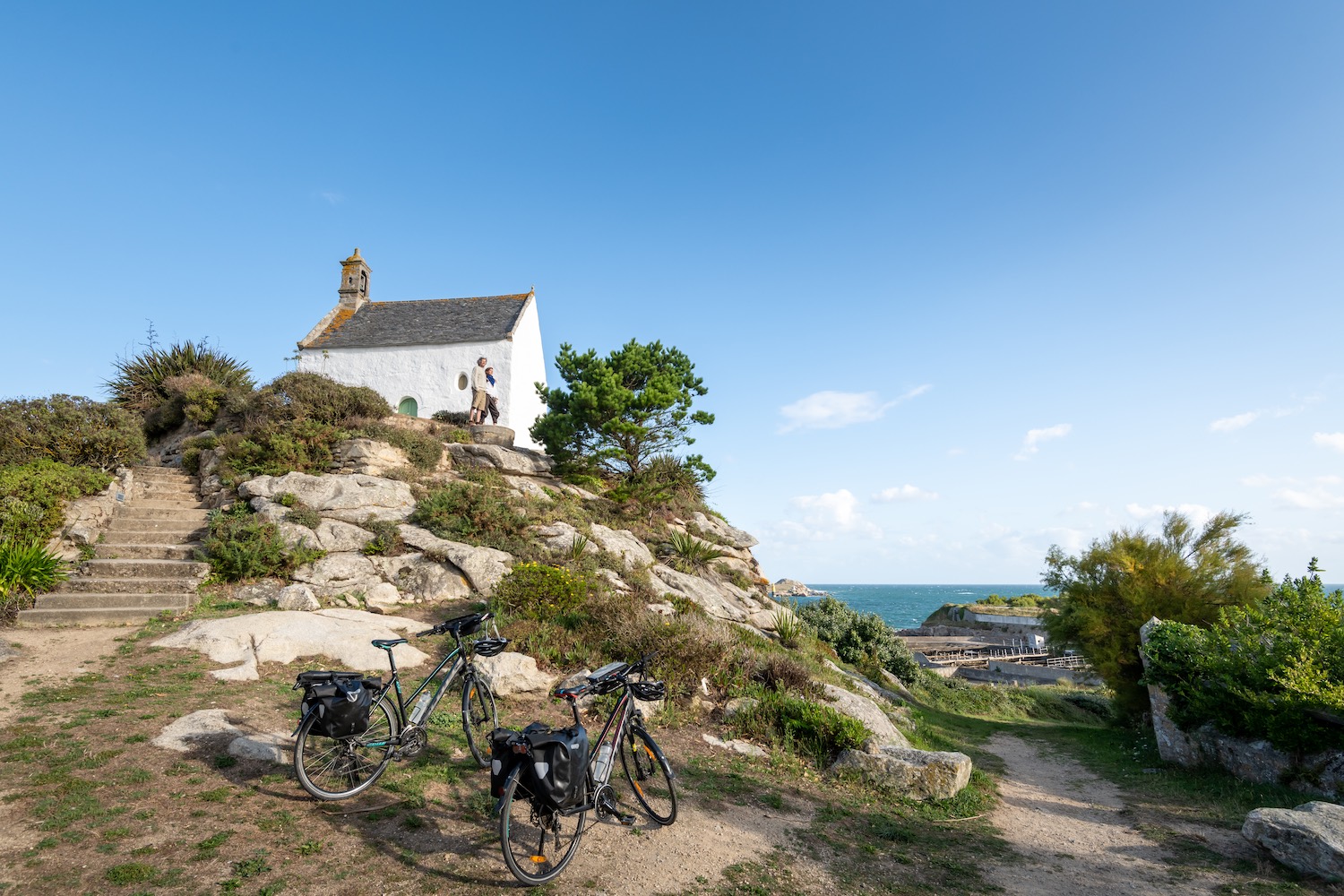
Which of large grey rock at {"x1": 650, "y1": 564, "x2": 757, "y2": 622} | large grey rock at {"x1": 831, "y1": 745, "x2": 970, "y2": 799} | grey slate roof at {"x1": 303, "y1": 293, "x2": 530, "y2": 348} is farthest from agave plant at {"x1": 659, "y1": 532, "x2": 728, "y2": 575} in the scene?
grey slate roof at {"x1": 303, "y1": 293, "x2": 530, "y2": 348}

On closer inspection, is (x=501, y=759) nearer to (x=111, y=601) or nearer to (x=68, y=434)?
(x=111, y=601)

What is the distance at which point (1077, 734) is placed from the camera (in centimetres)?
1360

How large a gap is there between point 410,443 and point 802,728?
13720 millimetres

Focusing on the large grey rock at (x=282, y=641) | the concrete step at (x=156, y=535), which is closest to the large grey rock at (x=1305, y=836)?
the large grey rock at (x=282, y=641)

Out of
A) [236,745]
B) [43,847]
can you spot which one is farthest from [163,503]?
[43,847]

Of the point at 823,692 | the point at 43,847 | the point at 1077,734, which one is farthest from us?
the point at 1077,734

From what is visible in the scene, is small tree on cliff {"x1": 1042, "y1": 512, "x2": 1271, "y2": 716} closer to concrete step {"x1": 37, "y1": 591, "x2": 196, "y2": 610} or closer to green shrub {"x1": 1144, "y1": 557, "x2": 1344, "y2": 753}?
green shrub {"x1": 1144, "y1": 557, "x2": 1344, "y2": 753}

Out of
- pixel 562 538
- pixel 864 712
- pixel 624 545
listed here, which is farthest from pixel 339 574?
pixel 864 712

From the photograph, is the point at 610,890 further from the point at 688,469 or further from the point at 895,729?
the point at 688,469

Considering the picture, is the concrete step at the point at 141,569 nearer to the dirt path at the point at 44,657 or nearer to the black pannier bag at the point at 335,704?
the dirt path at the point at 44,657

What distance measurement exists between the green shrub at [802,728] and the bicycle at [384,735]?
12.2 feet

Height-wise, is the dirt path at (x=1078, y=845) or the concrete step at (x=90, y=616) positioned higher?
the concrete step at (x=90, y=616)

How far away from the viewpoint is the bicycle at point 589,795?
414 cm

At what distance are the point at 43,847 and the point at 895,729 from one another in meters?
9.82
